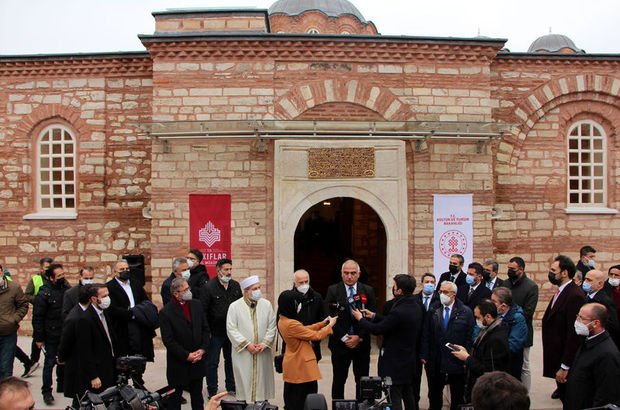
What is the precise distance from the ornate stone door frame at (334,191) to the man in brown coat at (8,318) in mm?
4461

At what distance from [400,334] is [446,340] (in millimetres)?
614

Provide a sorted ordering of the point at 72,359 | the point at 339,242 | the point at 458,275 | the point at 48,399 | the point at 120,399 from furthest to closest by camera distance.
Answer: the point at 339,242
the point at 458,275
the point at 48,399
the point at 72,359
the point at 120,399

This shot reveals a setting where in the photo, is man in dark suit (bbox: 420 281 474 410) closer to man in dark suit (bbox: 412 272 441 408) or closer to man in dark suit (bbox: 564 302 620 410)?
man in dark suit (bbox: 412 272 441 408)

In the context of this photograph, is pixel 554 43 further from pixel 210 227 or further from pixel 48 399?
pixel 48 399

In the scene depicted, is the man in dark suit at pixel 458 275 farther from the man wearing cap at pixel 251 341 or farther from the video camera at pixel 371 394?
the video camera at pixel 371 394

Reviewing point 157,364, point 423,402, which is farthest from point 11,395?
point 157,364

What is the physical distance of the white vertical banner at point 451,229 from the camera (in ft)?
37.3

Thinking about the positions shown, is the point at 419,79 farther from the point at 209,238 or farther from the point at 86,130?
the point at 86,130

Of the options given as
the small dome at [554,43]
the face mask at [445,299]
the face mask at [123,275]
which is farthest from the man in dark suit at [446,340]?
the small dome at [554,43]

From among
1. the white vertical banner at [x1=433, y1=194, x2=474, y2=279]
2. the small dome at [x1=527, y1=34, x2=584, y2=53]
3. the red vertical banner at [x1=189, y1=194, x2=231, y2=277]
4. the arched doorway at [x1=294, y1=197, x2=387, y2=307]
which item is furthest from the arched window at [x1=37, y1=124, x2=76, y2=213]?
the small dome at [x1=527, y1=34, x2=584, y2=53]

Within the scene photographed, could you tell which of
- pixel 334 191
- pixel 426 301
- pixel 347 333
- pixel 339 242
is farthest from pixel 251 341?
pixel 339 242

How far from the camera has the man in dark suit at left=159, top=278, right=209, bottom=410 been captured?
646 centimetres

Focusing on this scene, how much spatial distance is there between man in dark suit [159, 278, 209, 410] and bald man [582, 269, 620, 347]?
4.52 meters

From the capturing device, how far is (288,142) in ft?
36.6
